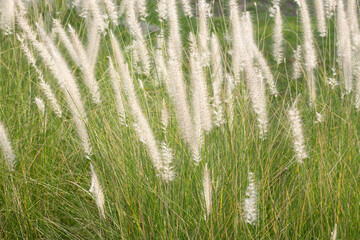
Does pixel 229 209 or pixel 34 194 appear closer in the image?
pixel 229 209

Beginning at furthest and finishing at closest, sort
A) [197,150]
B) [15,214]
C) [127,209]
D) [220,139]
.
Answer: [220,139] → [15,214] → [127,209] → [197,150]

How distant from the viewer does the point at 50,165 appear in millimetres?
2334

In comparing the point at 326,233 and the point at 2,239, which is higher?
the point at 2,239

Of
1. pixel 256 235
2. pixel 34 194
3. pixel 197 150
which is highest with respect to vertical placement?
pixel 197 150

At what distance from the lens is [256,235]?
1.67 m

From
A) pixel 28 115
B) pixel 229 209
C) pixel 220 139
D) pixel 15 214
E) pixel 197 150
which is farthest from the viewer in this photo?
pixel 28 115

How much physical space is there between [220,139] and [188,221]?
0.57 m

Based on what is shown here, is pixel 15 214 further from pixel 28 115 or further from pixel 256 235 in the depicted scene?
pixel 256 235

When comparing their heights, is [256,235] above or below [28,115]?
below

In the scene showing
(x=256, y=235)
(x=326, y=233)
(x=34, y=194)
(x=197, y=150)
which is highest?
(x=197, y=150)

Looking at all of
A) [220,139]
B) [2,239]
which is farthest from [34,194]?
[220,139]

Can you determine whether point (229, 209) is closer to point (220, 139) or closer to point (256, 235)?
point (256, 235)

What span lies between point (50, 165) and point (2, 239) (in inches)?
18.9

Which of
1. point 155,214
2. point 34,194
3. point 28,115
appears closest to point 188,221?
point 155,214
